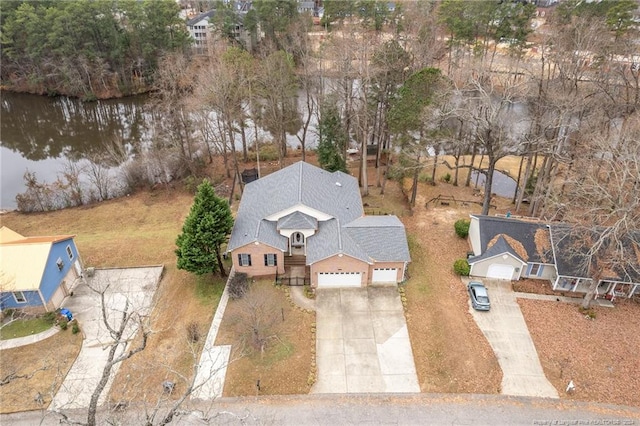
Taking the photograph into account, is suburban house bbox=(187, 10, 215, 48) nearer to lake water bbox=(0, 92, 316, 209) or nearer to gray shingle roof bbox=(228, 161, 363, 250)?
lake water bbox=(0, 92, 316, 209)

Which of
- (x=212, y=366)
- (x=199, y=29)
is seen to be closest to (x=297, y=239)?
(x=212, y=366)

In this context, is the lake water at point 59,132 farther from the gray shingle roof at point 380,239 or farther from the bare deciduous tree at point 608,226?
the bare deciduous tree at point 608,226

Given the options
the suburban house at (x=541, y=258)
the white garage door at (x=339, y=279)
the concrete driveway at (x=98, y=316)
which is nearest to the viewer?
the concrete driveway at (x=98, y=316)

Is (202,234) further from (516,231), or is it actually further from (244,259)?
(516,231)

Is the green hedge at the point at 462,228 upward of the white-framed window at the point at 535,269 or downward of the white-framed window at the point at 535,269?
upward

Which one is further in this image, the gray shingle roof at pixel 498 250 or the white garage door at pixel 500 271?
the white garage door at pixel 500 271

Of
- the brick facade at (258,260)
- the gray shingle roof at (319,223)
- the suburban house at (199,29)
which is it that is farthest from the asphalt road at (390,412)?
the suburban house at (199,29)

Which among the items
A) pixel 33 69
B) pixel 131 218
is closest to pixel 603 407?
pixel 131 218
